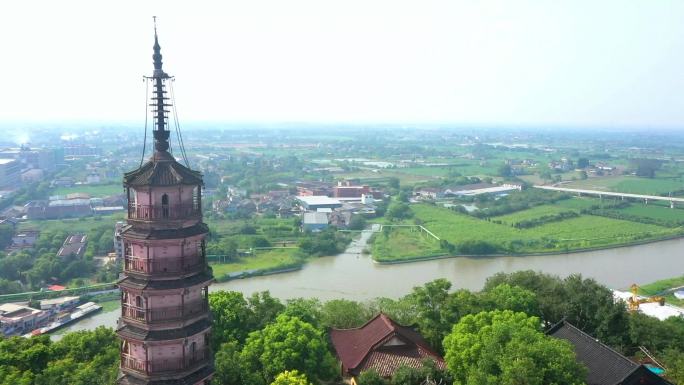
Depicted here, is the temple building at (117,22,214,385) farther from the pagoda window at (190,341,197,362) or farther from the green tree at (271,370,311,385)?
the green tree at (271,370,311,385)

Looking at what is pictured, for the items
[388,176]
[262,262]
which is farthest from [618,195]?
[262,262]

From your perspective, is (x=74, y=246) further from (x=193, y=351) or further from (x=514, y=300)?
(x=193, y=351)

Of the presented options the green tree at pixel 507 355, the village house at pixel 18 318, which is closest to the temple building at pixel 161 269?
the green tree at pixel 507 355

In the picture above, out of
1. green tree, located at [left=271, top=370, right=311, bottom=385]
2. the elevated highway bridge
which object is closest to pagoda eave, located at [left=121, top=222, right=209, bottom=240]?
green tree, located at [left=271, top=370, right=311, bottom=385]

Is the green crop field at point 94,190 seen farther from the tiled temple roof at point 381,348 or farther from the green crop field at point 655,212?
the green crop field at point 655,212

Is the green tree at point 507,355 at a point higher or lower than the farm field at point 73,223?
higher
